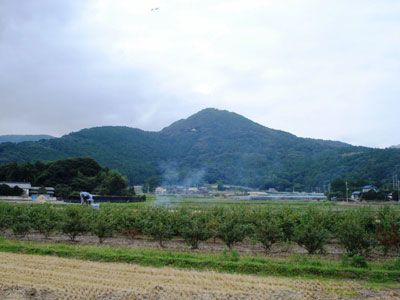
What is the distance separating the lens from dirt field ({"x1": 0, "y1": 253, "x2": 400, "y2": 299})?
9625 mm

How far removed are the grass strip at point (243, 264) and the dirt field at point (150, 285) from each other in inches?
35.7

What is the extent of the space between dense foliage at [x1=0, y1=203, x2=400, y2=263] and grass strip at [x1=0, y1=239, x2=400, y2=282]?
212 cm

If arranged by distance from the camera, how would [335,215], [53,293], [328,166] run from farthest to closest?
[328,166]
[335,215]
[53,293]

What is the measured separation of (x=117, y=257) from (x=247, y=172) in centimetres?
8976

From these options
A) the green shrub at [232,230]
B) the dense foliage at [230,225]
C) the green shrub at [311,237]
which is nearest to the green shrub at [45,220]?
the dense foliage at [230,225]

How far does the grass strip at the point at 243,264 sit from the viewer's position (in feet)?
40.8

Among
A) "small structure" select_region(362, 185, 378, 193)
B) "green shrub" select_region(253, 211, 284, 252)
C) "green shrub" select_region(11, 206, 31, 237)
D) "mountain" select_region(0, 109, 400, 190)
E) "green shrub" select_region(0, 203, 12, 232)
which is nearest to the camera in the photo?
"green shrub" select_region(253, 211, 284, 252)

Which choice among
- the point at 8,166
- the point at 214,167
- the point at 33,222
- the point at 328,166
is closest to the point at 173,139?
the point at 214,167

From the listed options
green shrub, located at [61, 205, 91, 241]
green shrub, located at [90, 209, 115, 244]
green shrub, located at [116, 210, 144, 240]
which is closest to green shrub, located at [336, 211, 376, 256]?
green shrub, located at [116, 210, 144, 240]

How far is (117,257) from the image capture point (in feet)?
47.3

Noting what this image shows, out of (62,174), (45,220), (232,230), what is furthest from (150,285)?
(62,174)

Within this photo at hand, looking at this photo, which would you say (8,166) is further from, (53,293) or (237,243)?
(53,293)

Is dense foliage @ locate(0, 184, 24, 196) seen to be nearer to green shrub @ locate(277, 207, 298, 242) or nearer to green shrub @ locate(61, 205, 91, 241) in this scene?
green shrub @ locate(61, 205, 91, 241)

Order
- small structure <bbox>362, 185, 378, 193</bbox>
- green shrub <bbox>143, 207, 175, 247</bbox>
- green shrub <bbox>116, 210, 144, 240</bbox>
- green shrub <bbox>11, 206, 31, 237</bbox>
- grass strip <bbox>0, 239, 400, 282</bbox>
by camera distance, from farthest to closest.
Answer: small structure <bbox>362, 185, 378, 193</bbox>
green shrub <bbox>116, 210, 144, 240</bbox>
green shrub <bbox>11, 206, 31, 237</bbox>
green shrub <bbox>143, 207, 175, 247</bbox>
grass strip <bbox>0, 239, 400, 282</bbox>
